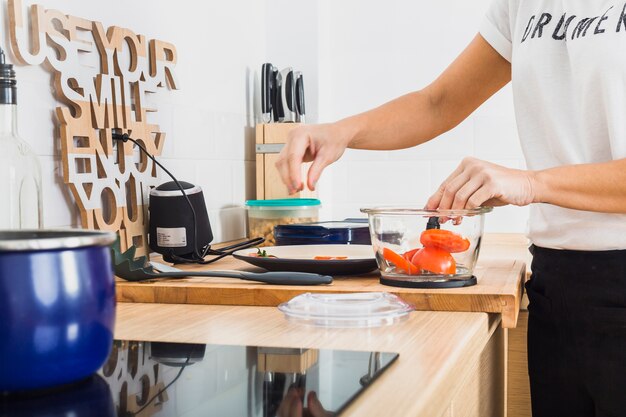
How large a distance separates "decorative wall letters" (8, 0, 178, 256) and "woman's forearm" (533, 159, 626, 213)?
75 cm

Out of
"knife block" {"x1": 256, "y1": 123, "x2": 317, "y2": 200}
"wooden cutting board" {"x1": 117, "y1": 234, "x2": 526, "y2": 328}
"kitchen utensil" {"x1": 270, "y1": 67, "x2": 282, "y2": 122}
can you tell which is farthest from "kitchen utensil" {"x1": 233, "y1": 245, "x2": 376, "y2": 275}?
"kitchen utensil" {"x1": 270, "y1": 67, "x2": 282, "y2": 122}

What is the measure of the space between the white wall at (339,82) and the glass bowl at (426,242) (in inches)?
31.2

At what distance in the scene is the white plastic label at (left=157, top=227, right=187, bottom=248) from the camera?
61.9 inches

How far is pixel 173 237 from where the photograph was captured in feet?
5.17

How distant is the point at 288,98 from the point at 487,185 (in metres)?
1.15

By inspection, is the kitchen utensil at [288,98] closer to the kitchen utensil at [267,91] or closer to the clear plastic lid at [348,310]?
the kitchen utensil at [267,91]

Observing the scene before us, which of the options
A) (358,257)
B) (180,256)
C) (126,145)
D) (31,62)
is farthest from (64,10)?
(358,257)

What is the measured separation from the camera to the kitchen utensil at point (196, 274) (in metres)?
1.15

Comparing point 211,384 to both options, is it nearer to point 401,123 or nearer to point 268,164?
point 401,123

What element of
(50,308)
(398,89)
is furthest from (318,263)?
(398,89)

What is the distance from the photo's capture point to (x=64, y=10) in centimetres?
140

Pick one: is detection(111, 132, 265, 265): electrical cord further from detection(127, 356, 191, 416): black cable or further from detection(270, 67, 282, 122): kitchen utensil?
detection(127, 356, 191, 416): black cable

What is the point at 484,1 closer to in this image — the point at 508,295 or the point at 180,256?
the point at 180,256

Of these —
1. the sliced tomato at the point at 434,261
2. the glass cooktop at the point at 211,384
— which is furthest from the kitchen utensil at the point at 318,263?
the glass cooktop at the point at 211,384
